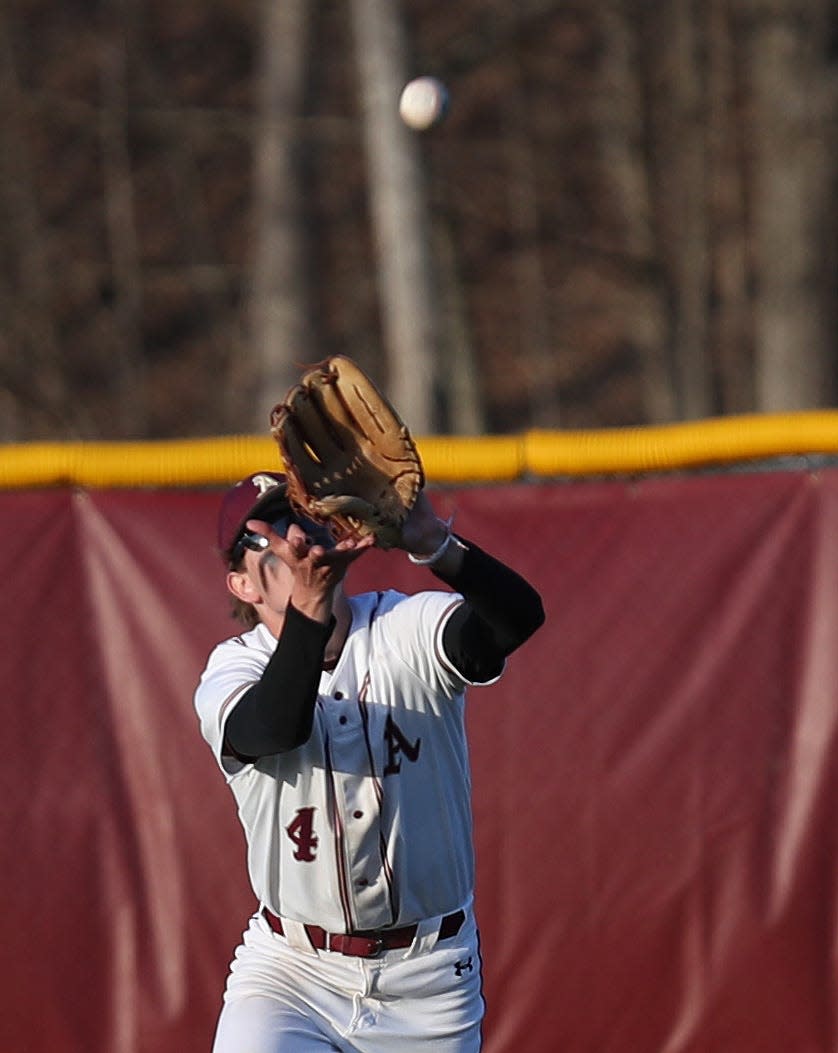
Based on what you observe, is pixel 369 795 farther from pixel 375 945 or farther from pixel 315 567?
pixel 315 567

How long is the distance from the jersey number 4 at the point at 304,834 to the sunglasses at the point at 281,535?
0.49m

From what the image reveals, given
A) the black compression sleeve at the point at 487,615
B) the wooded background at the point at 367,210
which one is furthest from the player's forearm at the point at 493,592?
the wooded background at the point at 367,210

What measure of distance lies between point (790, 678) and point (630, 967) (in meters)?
0.88

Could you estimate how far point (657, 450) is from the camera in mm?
4906

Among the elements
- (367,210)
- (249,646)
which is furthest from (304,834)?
(367,210)

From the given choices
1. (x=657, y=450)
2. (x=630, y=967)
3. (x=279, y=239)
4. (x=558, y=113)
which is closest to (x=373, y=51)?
(x=279, y=239)

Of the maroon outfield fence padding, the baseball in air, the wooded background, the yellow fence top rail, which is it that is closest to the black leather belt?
the maroon outfield fence padding

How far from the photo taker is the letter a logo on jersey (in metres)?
3.33

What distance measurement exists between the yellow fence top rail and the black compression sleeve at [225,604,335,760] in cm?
200

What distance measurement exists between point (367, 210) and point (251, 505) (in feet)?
44.3

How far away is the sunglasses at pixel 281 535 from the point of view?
321 centimetres

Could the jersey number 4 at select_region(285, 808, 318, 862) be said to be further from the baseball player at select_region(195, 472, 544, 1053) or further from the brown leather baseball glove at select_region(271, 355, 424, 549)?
the brown leather baseball glove at select_region(271, 355, 424, 549)

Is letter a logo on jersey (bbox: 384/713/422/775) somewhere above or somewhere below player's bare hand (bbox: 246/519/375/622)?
below

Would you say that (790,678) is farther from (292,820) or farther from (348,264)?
(348,264)
